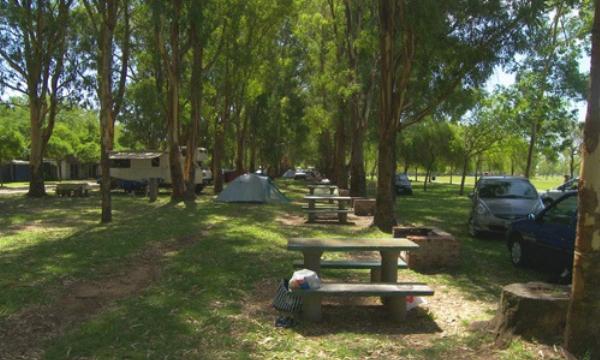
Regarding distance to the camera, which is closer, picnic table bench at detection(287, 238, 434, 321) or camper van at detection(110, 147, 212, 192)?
picnic table bench at detection(287, 238, 434, 321)

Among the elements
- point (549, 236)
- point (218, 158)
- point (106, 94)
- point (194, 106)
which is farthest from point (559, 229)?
point (218, 158)

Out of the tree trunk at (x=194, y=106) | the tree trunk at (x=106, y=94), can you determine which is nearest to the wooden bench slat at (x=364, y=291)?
the tree trunk at (x=106, y=94)

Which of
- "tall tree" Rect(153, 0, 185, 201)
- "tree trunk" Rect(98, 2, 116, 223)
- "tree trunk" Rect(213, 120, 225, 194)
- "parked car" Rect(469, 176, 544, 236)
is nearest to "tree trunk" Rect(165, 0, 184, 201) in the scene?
"tall tree" Rect(153, 0, 185, 201)

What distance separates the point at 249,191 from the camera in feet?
72.1

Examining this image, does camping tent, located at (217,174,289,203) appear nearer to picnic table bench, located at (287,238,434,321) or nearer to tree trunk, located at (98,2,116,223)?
tree trunk, located at (98,2,116,223)

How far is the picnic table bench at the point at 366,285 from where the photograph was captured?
221 inches

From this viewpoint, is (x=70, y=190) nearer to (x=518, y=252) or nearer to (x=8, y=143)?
(x=8, y=143)

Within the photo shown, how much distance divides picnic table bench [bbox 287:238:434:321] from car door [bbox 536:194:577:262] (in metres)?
2.83

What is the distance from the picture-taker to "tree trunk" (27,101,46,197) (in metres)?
23.5

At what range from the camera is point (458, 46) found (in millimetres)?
13516

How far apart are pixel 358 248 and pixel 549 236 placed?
3.69 metres

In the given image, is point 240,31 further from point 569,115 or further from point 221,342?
point 221,342

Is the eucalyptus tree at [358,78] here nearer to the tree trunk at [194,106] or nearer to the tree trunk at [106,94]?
the tree trunk at [194,106]

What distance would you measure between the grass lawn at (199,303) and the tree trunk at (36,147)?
40.5 feet
